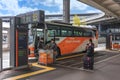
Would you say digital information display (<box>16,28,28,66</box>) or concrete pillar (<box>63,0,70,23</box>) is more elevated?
concrete pillar (<box>63,0,70,23</box>)

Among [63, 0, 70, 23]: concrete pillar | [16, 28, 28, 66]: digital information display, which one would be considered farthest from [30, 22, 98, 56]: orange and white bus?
[63, 0, 70, 23]: concrete pillar

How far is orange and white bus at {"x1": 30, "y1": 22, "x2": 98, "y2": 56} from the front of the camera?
1430cm

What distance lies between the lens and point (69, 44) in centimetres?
1703

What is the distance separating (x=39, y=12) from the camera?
389 inches

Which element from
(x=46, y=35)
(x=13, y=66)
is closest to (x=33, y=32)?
(x=46, y=35)

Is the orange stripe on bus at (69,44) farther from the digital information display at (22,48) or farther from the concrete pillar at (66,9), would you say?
the concrete pillar at (66,9)

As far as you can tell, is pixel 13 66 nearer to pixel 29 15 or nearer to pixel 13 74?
pixel 13 74

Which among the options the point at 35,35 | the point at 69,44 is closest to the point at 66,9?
the point at 69,44

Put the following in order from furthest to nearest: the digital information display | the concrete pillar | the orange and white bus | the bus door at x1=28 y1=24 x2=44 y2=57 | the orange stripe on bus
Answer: the concrete pillar < the orange stripe on bus < the orange and white bus < the bus door at x1=28 y1=24 x2=44 y2=57 < the digital information display

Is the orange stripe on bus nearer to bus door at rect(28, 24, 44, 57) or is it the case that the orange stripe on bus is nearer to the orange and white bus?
the orange and white bus

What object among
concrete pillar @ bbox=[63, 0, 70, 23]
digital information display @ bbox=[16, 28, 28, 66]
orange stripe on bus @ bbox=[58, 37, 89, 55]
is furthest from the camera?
concrete pillar @ bbox=[63, 0, 70, 23]

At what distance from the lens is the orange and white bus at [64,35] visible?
1430 cm

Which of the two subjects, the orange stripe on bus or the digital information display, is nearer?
the digital information display

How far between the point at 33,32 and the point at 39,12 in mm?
4402
